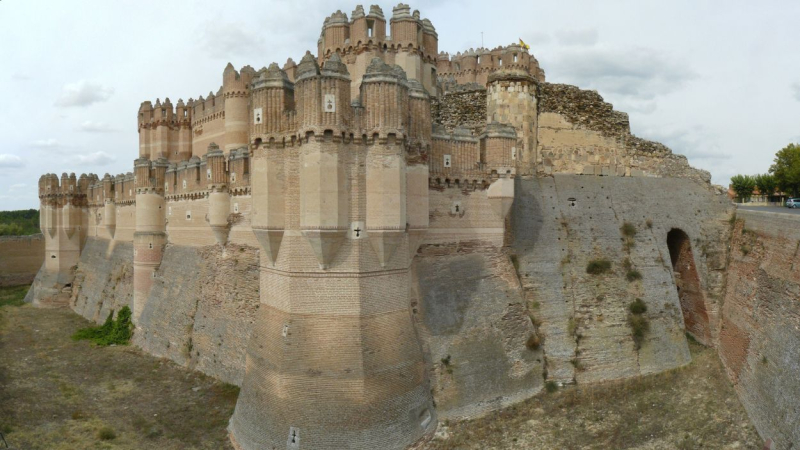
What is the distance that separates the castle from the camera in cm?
1389

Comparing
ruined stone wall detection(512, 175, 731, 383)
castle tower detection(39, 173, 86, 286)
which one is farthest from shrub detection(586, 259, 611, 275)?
castle tower detection(39, 173, 86, 286)

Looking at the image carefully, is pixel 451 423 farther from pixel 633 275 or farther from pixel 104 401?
pixel 104 401

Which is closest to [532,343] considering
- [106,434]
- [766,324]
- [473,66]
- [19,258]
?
[766,324]

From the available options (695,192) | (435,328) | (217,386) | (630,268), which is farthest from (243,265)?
(695,192)

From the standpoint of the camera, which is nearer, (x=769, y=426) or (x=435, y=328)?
(x=769, y=426)

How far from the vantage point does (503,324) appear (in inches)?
687

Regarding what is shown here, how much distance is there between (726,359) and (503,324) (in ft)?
29.6

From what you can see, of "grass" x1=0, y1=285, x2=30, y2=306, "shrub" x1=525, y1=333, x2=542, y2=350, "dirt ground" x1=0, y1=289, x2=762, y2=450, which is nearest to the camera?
"dirt ground" x1=0, y1=289, x2=762, y2=450

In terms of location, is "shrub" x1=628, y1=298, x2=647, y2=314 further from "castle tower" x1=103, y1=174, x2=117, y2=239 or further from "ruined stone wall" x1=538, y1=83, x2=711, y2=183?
"castle tower" x1=103, y1=174, x2=117, y2=239

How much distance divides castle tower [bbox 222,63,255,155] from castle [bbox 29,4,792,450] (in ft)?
0.40

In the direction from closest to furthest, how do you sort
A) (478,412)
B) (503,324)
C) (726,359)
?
1. (478,412)
2. (503,324)
3. (726,359)

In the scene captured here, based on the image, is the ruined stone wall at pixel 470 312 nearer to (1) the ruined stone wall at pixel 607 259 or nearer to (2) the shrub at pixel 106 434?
(1) the ruined stone wall at pixel 607 259

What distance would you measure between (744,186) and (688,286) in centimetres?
3609

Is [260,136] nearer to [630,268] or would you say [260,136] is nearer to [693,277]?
[630,268]
